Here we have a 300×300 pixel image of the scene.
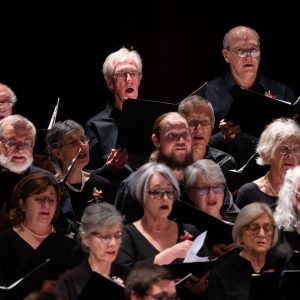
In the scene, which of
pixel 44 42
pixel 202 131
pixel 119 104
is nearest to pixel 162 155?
→ pixel 202 131

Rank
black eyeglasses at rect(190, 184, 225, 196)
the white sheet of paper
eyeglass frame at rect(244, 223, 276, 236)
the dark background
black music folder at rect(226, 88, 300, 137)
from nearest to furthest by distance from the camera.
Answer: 1. the white sheet of paper
2. eyeglass frame at rect(244, 223, 276, 236)
3. black eyeglasses at rect(190, 184, 225, 196)
4. black music folder at rect(226, 88, 300, 137)
5. the dark background

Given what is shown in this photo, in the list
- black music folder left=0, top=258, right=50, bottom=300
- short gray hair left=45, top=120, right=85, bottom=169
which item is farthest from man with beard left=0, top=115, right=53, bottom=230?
black music folder left=0, top=258, right=50, bottom=300

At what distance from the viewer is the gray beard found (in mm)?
6152

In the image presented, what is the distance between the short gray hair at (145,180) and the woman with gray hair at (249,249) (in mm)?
386

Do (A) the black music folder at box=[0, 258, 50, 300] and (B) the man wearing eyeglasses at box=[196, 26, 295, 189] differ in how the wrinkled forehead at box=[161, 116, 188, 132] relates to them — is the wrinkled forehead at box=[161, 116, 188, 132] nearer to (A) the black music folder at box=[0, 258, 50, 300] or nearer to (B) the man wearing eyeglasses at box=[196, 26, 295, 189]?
(B) the man wearing eyeglasses at box=[196, 26, 295, 189]

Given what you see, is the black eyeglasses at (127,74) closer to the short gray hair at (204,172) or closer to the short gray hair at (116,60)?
the short gray hair at (116,60)

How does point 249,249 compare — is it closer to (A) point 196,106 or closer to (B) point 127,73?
(A) point 196,106

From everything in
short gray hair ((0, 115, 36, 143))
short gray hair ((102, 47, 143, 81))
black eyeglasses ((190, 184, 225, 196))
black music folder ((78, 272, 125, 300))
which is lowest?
black music folder ((78, 272, 125, 300))

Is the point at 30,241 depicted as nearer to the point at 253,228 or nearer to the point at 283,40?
the point at 253,228

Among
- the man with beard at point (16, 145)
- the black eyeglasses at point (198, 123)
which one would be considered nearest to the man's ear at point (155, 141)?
the black eyeglasses at point (198, 123)

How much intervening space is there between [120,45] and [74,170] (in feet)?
6.53

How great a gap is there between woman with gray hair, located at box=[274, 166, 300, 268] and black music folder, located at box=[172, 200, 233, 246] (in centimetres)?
36

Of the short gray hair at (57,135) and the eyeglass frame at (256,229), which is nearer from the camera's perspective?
the eyeglass frame at (256,229)

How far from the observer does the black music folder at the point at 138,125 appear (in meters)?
6.35
